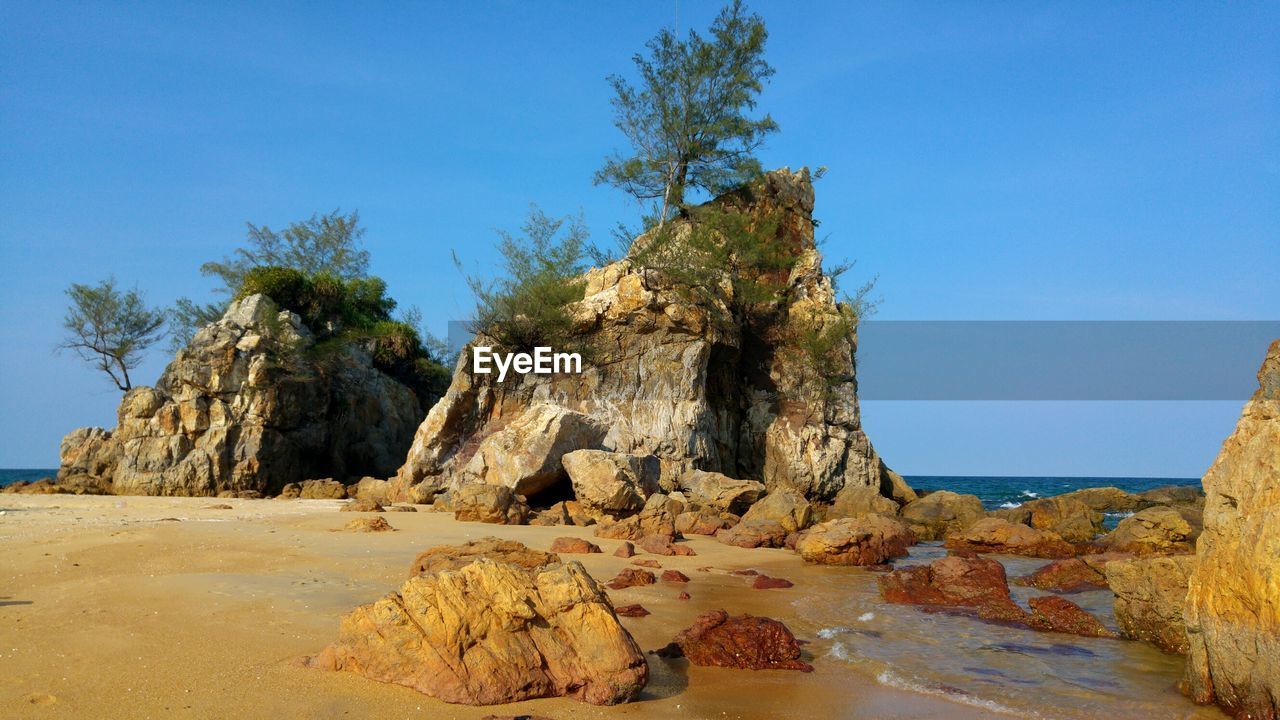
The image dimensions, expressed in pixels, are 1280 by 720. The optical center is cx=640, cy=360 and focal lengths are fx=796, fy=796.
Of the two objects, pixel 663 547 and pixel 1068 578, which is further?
pixel 663 547

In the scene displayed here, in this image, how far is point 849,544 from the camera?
1271cm

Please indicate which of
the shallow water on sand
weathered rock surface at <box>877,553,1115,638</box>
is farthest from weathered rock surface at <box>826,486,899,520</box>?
the shallow water on sand

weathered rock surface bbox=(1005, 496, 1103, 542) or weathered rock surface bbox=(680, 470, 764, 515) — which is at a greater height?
weathered rock surface bbox=(680, 470, 764, 515)

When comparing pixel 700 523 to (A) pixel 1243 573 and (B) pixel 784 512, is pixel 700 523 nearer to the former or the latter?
(B) pixel 784 512

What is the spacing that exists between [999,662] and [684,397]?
14.8 metres

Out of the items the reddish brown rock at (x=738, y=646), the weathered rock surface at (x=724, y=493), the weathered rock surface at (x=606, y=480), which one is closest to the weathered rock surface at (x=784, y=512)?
the weathered rock surface at (x=724, y=493)

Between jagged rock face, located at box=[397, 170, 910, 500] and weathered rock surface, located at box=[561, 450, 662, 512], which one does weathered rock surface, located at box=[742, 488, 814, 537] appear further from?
jagged rock face, located at box=[397, 170, 910, 500]

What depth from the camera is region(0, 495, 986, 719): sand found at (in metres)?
4.45

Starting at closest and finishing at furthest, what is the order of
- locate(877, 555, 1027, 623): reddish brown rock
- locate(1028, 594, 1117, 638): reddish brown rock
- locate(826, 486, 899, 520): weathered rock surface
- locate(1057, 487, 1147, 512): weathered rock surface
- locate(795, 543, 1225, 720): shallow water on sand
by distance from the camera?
A: locate(795, 543, 1225, 720): shallow water on sand < locate(1028, 594, 1117, 638): reddish brown rock < locate(877, 555, 1027, 623): reddish brown rock < locate(826, 486, 899, 520): weathered rock surface < locate(1057, 487, 1147, 512): weathered rock surface

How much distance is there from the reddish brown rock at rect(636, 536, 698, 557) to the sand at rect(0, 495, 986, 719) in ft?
4.79

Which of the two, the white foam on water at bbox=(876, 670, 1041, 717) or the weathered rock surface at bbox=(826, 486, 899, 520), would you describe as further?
the weathered rock surface at bbox=(826, 486, 899, 520)

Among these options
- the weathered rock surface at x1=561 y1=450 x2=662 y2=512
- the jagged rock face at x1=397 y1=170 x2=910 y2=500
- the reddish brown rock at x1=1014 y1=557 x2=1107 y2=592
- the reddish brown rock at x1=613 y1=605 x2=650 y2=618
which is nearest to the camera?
the reddish brown rock at x1=613 y1=605 x2=650 y2=618

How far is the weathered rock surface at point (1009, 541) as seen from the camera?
48.5ft

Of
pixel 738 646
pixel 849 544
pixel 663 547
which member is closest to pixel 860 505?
pixel 849 544
